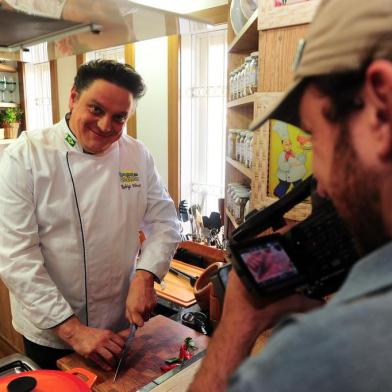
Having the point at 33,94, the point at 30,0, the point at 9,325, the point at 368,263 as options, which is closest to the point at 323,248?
the point at 368,263

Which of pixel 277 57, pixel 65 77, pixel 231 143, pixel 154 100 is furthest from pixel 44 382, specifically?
pixel 65 77

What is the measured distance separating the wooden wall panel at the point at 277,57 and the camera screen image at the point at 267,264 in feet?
1.79

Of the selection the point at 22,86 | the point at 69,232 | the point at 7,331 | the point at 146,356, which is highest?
the point at 22,86

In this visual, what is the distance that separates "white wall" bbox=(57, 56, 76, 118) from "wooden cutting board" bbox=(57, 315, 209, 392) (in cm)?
262

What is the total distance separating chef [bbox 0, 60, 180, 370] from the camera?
1.18m

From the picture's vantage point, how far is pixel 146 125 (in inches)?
111

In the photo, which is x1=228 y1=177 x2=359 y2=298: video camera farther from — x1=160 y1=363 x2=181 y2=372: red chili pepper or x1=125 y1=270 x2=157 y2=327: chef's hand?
x1=125 y1=270 x2=157 y2=327: chef's hand

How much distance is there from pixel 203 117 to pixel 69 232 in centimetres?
156

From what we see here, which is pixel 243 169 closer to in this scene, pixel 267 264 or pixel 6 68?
pixel 267 264

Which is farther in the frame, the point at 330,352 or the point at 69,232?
the point at 69,232

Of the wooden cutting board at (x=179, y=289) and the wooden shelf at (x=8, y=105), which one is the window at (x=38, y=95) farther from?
the wooden cutting board at (x=179, y=289)

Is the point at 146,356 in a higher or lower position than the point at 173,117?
lower

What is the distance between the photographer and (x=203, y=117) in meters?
2.63

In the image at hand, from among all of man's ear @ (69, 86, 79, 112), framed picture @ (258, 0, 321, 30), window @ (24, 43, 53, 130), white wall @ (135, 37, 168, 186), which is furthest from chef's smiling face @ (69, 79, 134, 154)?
window @ (24, 43, 53, 130)
